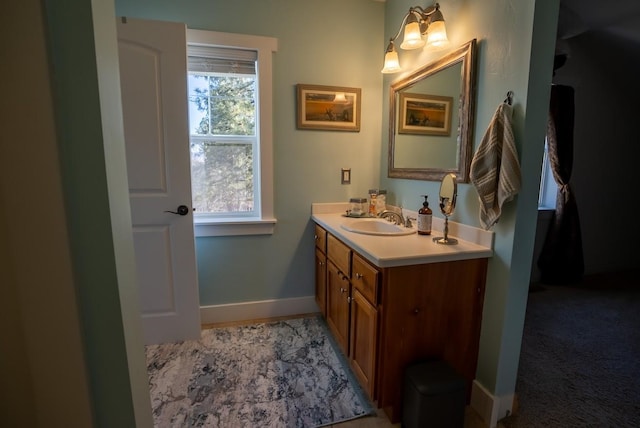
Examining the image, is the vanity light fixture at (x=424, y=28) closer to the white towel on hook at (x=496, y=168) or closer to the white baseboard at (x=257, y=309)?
the white towel on hook at (x=496, y=168)

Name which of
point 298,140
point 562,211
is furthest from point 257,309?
point 562,211

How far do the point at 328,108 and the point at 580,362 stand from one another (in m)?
2.37

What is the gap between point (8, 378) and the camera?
59 centimetres

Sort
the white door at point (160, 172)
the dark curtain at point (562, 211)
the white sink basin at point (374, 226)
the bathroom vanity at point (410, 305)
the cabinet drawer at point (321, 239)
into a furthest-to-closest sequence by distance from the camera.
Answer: the dark curtain at point (562, 211) → the cabinet drawer at point (321, 239) → the white sink basin at point (374, 226) → the white door at point (160, 172) → the bathroom vanity at point (410, 305)

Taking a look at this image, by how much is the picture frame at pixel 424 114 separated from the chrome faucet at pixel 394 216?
0.55 metres

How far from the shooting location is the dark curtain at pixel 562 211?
9.39ft

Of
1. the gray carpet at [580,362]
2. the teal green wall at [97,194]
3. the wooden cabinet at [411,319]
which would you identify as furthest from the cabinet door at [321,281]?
the teal green wall at [97,194]

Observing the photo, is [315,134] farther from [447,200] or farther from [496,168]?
[496,168]

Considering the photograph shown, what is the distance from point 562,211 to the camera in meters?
3.03

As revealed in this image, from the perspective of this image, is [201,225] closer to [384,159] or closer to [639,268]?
[384,159]

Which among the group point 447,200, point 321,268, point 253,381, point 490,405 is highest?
point 447,200

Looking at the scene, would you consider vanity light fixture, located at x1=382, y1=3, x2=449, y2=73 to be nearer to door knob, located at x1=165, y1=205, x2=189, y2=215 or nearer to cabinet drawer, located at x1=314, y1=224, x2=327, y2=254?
cabinet drawer, located at x1=314, y1=224, x2=327, y2=254

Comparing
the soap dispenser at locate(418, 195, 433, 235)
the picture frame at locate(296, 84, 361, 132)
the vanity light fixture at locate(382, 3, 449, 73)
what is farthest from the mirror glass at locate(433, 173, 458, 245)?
the picture frame at locate(296, 84, 361, 132)

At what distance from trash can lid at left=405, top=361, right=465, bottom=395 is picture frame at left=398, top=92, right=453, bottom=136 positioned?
1194 mm
